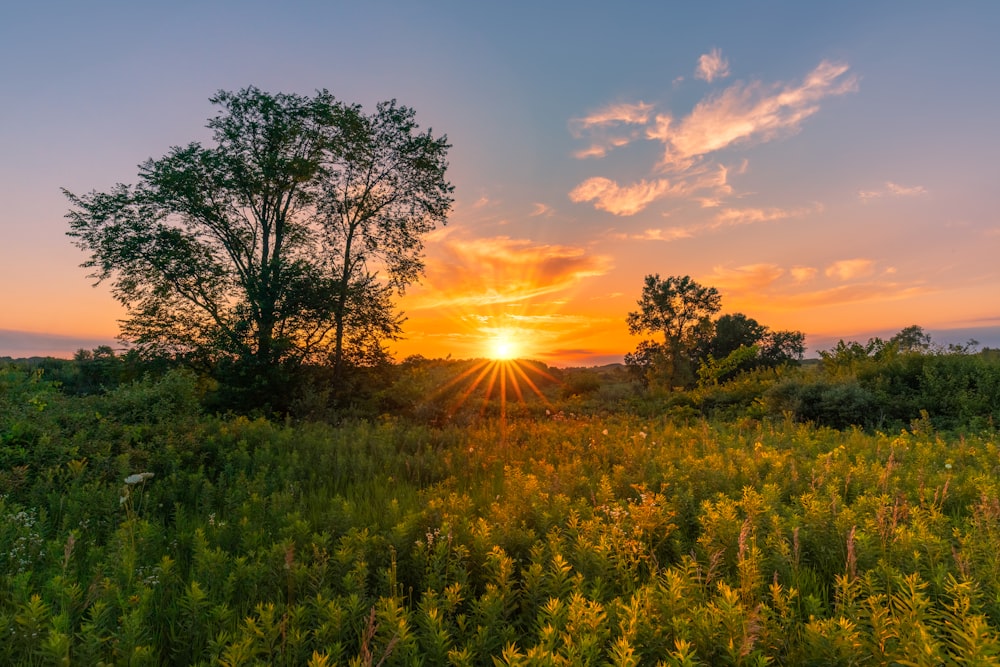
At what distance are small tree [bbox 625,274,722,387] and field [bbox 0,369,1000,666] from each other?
3564 centimetres

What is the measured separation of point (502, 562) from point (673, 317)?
42909 mm

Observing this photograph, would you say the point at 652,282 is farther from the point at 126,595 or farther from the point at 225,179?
the point at 126,595

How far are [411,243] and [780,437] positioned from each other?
59.5 feet

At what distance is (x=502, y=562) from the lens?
10.1 ft

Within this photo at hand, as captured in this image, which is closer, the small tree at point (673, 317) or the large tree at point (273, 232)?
the large tree at point (273, 232)

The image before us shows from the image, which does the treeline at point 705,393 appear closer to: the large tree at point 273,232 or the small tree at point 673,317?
the large tree at point 273,232

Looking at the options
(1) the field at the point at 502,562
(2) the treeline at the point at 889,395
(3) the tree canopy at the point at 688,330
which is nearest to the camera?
(1) the field at the point at 502,562

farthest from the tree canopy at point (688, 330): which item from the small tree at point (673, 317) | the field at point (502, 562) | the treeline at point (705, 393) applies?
the field at point (502, 562)

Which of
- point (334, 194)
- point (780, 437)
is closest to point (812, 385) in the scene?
point (780, 437)

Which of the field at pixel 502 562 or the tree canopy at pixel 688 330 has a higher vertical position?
the tree canopy at pixel 688 330

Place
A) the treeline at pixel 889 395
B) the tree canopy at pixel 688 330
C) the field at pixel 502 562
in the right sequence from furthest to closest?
the tree canopy at pixel 688 330, the treeline at pixel 889 395, the field at pixel 502 562

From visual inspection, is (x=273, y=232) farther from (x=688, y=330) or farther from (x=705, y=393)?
(x=688, y=330)

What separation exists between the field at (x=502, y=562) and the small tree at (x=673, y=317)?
35637 mm

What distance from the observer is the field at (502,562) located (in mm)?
2463
